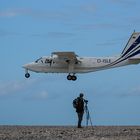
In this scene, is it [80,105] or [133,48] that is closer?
[80,105]

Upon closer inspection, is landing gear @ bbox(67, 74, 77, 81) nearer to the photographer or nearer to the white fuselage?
the white fuselage

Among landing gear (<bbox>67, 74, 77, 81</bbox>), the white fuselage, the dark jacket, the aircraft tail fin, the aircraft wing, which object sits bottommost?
the dark jacket

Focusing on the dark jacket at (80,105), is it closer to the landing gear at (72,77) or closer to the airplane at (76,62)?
the landing gear at (72,77)

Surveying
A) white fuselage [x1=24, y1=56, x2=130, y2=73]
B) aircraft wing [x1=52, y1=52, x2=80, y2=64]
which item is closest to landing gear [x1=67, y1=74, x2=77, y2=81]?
white fuselage [x1=24, y1=56, x2=130, y2=73]

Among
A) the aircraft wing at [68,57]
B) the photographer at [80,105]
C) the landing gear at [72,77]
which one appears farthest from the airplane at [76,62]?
the photographer at [80,105]

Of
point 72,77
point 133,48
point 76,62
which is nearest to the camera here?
point 72,77

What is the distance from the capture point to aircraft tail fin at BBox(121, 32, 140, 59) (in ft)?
228

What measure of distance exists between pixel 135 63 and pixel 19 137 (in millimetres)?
42208

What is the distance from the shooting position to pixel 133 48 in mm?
70750

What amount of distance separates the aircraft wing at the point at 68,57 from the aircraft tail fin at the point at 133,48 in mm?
5267

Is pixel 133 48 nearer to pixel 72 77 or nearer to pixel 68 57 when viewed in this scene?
pixel 68 57

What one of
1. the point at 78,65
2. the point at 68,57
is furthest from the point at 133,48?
the point at 68,57

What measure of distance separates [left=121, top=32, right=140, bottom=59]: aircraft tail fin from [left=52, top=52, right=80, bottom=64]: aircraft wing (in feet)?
17.3

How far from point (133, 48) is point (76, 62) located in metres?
6.61
